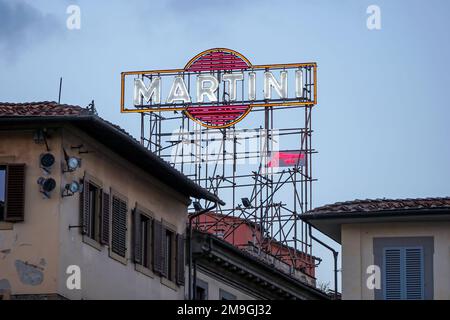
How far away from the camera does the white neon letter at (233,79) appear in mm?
76750

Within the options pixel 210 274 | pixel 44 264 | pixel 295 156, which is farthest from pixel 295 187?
pixel 44 264

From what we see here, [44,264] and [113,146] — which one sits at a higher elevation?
[113,146]

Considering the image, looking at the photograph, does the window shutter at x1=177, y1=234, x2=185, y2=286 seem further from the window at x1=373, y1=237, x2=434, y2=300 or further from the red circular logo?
the red circular logo

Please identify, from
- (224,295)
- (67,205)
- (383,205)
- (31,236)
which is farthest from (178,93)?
(31,236)

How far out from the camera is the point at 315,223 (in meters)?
54.0

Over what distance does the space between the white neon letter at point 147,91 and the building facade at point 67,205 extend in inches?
868

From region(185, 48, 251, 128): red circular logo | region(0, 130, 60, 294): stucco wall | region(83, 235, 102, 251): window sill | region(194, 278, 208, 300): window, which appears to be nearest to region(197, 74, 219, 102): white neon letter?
region(185, 48, 251, 128): red circular logo

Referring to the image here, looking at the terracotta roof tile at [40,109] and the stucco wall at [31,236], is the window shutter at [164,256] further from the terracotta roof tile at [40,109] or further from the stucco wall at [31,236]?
the stucco wall at [31,236]

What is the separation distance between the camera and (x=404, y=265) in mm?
53688

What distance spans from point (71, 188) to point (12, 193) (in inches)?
65.8
